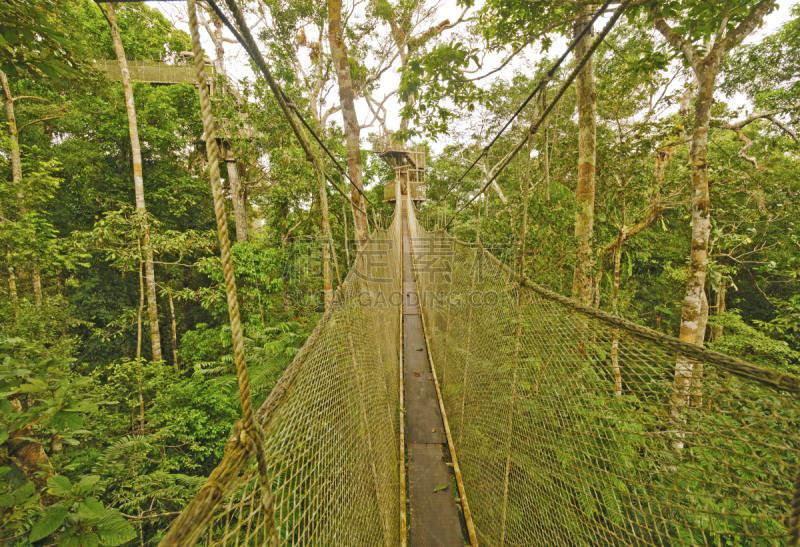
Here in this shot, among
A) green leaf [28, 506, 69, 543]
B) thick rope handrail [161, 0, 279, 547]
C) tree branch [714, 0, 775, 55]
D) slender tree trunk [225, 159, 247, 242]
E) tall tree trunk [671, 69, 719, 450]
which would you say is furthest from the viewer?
slender tree trunk [225, 159, 247, 242]

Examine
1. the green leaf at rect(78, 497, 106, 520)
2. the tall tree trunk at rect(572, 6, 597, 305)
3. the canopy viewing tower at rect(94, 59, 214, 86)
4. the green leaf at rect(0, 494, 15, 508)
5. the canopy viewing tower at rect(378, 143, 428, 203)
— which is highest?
the canopy viewing tower at rect(94, 59, 214, 86)

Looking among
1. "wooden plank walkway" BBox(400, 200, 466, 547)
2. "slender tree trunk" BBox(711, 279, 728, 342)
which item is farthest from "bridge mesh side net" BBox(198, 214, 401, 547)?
"slender tree trunk" BBox(711, 279, 728, 342)

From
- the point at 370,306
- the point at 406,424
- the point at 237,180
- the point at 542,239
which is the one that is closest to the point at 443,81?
the point at 542,239

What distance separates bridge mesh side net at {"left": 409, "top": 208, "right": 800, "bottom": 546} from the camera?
635 mm

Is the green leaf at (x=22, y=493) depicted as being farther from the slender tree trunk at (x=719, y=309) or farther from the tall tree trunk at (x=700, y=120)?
the slender tree trunk at (x=719, y=309)

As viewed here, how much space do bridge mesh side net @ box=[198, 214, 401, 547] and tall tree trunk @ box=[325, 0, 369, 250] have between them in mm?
1299

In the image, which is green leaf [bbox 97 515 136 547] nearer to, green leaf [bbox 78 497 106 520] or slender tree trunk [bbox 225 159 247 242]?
green leaf [bbox 78 497 106 520]

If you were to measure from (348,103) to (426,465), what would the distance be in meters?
3.14

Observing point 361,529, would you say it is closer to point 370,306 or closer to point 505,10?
point 370,306

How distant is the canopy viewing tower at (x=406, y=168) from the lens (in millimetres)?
11180

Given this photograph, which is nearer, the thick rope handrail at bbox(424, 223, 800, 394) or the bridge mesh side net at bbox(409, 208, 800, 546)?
the thick rope handrail at bbox(424, 223, 800, 394)

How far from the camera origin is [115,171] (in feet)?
21.5

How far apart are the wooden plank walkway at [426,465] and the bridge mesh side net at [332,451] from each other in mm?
153

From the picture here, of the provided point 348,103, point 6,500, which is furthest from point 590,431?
point 348,103
